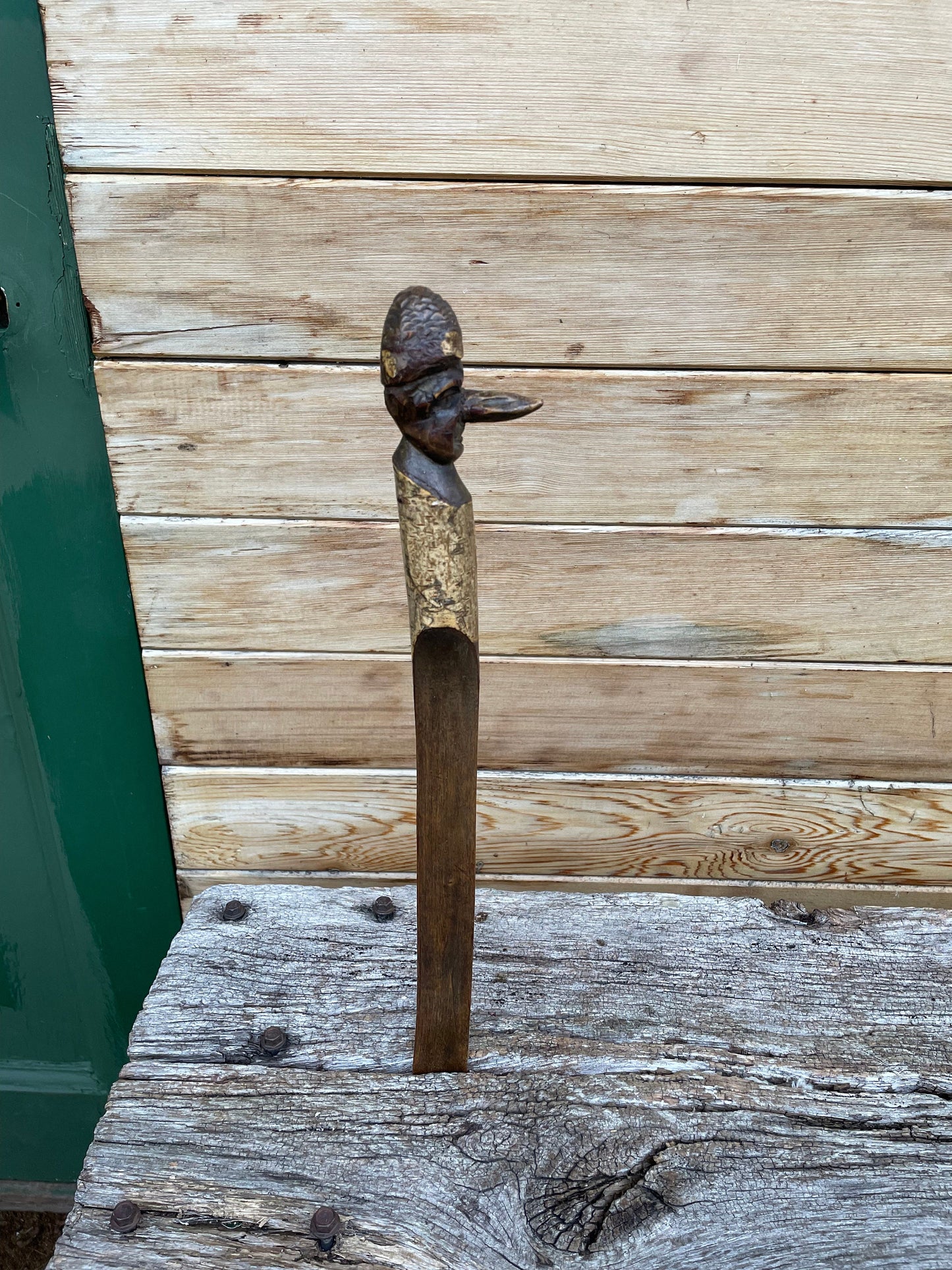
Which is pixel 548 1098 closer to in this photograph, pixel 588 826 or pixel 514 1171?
pixel 514 1171

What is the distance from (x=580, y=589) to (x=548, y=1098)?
0.51 meters

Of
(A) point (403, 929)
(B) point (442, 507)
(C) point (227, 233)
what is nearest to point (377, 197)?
(C) point (227, 233)

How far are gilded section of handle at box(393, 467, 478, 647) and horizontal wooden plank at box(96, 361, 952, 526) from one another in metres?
0.33

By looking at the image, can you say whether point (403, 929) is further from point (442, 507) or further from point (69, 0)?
point (69, 0)

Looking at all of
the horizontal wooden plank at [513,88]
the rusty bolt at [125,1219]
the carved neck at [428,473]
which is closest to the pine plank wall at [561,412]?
the horizontal wooden plank at [513,88]

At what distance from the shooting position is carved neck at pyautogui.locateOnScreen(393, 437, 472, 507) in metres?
0.63

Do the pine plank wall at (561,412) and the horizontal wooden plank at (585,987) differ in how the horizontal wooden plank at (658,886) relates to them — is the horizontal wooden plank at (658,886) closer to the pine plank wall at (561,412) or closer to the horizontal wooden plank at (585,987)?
the pine plank wall at (561,412)

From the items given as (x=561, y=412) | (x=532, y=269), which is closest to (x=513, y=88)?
(x=532, y=269)

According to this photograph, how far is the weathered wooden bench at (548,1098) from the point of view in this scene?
2.37ft

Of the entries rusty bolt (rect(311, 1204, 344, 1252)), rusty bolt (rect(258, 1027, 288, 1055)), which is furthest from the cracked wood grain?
rusty bolt (rect(311, 1204, 344, 1252))

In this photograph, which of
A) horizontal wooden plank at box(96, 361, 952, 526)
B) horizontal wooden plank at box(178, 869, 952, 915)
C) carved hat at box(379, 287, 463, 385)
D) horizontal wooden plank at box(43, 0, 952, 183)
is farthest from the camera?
horizontal wooden plank at box(178, 869, 952, 915)


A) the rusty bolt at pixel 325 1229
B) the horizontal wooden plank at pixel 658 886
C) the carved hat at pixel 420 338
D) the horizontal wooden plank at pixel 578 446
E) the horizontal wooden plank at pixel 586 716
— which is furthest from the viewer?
the horizontal wooden plank at pixel 658 886

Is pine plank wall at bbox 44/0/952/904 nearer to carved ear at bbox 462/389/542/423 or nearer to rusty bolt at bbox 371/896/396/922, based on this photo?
rusty bolt at bbox 371/896/396/922

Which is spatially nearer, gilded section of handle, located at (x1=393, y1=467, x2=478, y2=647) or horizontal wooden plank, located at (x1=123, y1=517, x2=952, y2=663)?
gilded section of handle, located at (x1=393, y1=467, x2=478, y2=647)
